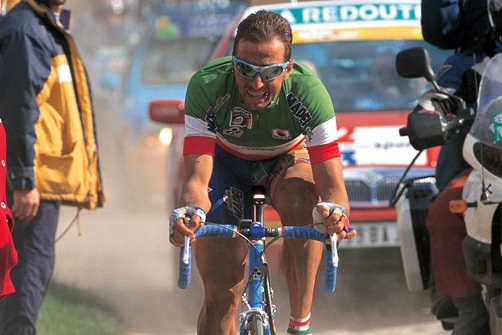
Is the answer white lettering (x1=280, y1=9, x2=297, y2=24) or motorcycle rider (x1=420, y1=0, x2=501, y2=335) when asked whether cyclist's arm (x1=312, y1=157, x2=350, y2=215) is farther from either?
white lettering (x1=280, y1=9, x2=297, y2=24)

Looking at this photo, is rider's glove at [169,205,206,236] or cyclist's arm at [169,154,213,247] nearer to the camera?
rider's glove at [169,205,206,236]

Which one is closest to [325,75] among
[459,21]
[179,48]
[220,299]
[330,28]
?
[330,28]

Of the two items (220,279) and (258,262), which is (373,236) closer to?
(220,279)

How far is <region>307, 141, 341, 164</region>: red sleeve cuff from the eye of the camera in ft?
19.6

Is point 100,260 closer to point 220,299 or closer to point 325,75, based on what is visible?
point 325,75

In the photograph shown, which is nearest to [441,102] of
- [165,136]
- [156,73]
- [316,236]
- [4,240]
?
[316,236]

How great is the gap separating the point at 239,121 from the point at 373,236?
390 centimetres

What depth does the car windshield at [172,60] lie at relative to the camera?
22.5 meters

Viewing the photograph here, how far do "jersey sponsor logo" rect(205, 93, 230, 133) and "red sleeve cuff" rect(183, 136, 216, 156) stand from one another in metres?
0.06

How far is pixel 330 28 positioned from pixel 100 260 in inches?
128

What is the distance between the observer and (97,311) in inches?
395

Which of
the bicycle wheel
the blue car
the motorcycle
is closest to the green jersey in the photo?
the bicycle wheel

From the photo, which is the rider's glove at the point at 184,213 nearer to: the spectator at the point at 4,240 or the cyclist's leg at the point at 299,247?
the spectator at the point at 4,240

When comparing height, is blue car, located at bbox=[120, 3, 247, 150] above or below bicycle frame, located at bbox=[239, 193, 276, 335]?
below
